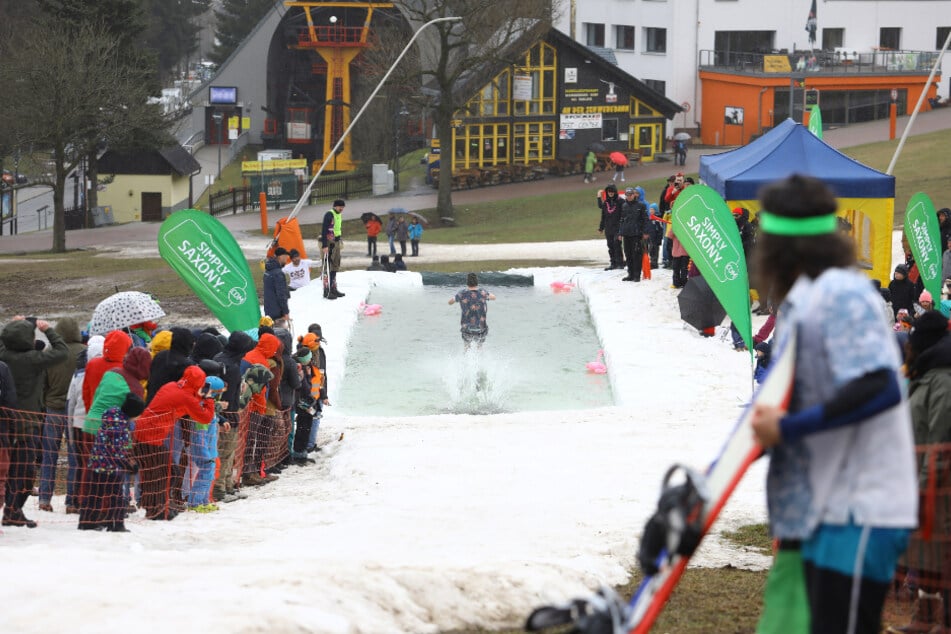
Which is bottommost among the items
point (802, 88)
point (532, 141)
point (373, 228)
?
point (373, 228)

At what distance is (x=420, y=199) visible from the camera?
53812 mm

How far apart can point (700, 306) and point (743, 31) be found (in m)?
48.4

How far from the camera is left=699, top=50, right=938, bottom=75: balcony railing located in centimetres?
6238

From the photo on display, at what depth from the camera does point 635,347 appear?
2017 cm

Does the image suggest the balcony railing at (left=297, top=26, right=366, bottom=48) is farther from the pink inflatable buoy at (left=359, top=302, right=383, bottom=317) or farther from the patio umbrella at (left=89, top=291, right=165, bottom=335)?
the patio umbrella at (left=89, top=291, right=165, bottom=335)

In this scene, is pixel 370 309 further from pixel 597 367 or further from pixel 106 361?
pixel 106 361

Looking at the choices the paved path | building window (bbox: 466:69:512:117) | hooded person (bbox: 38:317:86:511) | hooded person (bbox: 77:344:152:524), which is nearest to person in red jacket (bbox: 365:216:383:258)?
the paved path

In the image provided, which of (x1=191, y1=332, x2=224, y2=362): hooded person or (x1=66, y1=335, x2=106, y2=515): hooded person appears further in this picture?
(x1=191, y1=332, x2=224, y2=362): hooded person

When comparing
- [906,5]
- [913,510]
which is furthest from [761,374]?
[906,5]

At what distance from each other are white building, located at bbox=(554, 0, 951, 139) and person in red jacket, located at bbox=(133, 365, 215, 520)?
5695cm

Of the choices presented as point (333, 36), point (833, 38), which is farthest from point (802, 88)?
point (333, 36)

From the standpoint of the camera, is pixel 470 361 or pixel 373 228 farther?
pixel 373 228

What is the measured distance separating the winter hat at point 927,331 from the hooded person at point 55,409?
6.56m

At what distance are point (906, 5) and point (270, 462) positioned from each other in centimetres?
6087
